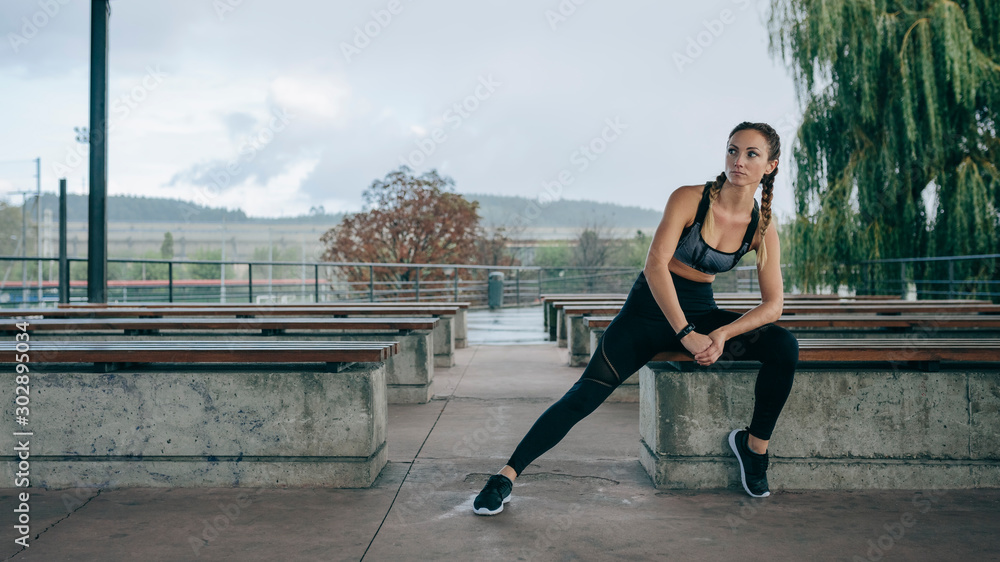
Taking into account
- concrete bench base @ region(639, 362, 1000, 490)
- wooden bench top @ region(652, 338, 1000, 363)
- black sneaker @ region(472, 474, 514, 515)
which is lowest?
black sneaker @ region(472, 474, 514, 515)

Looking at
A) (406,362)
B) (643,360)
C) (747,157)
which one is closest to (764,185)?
(747,157)

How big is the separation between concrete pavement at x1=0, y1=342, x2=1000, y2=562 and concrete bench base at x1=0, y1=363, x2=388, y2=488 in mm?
79

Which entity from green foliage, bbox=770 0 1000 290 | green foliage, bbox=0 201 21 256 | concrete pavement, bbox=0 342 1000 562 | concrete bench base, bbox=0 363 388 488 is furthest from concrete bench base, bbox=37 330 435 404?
green foliage, bbox=0 201 21 256

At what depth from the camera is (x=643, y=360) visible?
278 cm

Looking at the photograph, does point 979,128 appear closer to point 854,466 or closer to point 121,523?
point 854,466

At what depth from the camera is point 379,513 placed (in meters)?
2.61

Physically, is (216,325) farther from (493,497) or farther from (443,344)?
(443,344)

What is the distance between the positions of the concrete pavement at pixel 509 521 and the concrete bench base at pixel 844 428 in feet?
0.27

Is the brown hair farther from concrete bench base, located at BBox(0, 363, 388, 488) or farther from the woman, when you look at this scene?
concrete bench base, located at BBox(0, 363, 388, 488)

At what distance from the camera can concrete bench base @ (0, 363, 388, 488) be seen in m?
2.90

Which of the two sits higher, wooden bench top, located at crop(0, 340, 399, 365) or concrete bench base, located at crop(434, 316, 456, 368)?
wooden bench top, located at crop(0, 340, 399, 365)

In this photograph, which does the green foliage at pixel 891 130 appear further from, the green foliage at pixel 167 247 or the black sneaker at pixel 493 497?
the green foliage at pixel 167 247

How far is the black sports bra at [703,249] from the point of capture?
2740 mm

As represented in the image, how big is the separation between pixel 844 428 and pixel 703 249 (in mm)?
915
